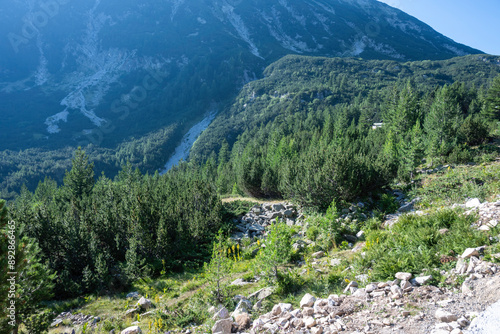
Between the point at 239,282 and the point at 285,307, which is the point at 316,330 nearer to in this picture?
the point at 285,307

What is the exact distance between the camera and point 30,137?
16362 cm

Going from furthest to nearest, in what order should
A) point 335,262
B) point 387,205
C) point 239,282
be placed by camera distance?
point 387,205
point 239,282
point 335,262

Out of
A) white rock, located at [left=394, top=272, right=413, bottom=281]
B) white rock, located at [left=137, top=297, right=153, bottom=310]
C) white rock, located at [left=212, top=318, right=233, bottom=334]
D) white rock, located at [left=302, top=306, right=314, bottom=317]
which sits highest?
white rock, located at [left=394, top=272, right=413, bottom=281]

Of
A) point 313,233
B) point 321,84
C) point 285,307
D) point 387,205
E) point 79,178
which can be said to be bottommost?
point 79,178

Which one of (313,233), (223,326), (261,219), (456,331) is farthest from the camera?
(261,219)

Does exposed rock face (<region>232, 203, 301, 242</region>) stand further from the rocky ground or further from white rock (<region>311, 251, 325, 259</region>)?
the rocky ground

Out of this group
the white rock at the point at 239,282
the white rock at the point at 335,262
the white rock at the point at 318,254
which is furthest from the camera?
the white rock at the point at 318,254

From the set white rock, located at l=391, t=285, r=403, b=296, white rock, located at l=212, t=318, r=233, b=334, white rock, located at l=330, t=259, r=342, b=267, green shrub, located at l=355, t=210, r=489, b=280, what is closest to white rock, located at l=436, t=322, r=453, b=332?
white rock, located at l=391, t=285, r=403, b=296

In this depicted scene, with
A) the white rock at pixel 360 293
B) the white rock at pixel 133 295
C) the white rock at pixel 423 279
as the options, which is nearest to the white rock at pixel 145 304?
the white rock at pixel 133 295

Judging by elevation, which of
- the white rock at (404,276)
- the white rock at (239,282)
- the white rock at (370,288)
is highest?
the white rock at (404,276)

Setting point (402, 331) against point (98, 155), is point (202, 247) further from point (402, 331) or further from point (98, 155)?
point (98, 155)

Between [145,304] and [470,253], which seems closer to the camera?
[470,253]

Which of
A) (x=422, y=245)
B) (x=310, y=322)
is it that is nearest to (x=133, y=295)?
(x=310, y=322)

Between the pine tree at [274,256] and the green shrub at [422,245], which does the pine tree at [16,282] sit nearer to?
the pine tree at [274,256]
